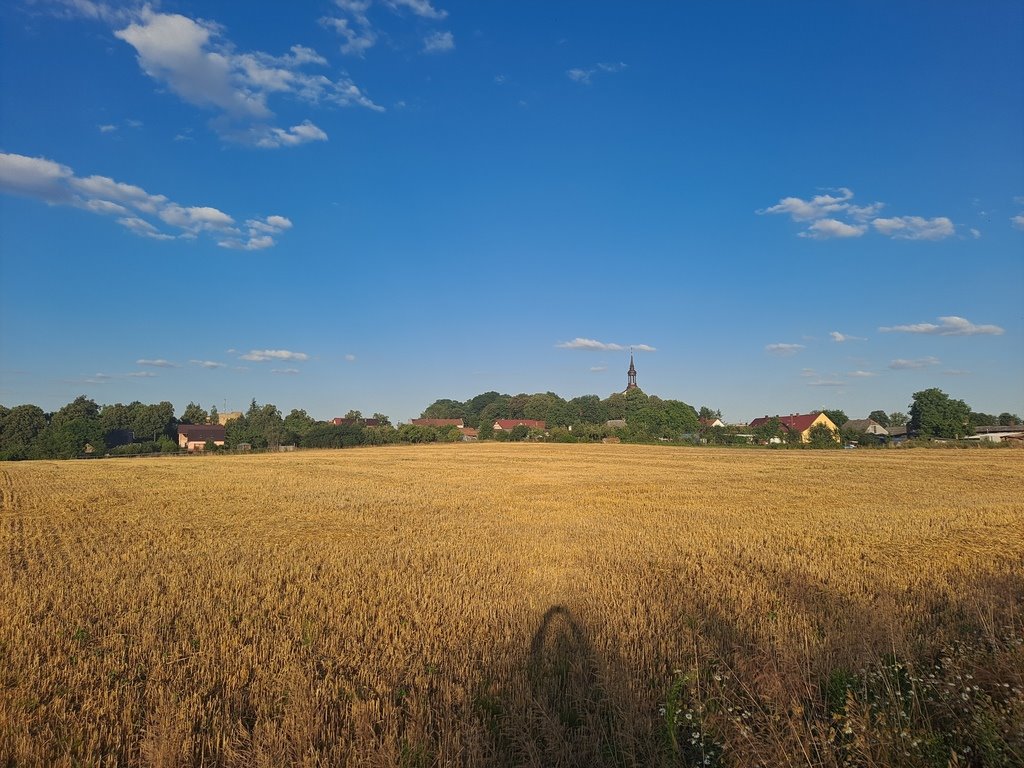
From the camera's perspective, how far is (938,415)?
328ft

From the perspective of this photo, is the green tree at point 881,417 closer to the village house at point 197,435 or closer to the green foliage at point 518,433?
the green foliage at point 518,433

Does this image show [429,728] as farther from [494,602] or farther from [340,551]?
[340,551]

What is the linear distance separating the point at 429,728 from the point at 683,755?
202cm

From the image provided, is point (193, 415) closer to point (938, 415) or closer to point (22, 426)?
point (22, 426)

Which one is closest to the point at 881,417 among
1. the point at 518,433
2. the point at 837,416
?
the point at 837,416

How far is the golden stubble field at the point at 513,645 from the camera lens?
14.2ft

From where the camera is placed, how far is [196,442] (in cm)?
10375

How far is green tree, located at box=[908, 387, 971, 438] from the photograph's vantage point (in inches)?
3650

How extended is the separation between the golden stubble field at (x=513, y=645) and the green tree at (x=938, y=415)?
98.3 meters

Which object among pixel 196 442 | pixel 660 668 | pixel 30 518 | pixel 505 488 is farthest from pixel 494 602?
pixel 196 442

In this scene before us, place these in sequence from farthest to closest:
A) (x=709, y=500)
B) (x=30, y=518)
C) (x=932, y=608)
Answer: (x=709, y=500), (x=30, y=518), (x=932, y=608)

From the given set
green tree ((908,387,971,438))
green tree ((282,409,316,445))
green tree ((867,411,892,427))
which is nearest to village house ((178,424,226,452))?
green tree ((282,409,316,445))

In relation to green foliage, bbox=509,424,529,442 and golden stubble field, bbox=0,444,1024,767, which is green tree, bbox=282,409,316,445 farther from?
golden stubble field, bbox=0,444,1024,767

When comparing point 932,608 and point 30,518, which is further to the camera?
point 30,518
